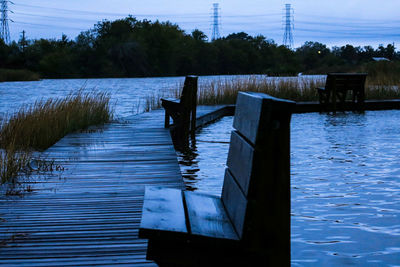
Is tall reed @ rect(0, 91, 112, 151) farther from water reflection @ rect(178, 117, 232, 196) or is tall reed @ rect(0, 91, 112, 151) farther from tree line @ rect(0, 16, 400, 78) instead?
tree line @ rect(0, 16, 400, 78)

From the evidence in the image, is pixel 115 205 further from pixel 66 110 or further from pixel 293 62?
pixel 293 62

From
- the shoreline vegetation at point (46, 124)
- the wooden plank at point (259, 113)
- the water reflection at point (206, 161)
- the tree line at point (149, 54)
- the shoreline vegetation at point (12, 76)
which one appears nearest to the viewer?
the wooden plank at point (259, 113)

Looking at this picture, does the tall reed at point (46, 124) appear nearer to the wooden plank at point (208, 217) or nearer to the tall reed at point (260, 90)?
the wooden plank at point (208, 217)

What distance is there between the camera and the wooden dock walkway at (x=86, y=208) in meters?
2.54

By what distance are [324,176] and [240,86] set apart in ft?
32.8

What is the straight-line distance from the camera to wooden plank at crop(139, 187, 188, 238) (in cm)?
191

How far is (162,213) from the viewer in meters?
2.17

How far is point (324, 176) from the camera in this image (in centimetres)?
581

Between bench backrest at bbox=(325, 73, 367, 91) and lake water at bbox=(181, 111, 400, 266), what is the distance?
9.97 feet

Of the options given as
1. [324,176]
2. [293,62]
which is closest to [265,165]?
[324,176]

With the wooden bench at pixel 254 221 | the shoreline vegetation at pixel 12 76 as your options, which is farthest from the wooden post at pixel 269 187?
the shoreline vegetation at pixel 12 76

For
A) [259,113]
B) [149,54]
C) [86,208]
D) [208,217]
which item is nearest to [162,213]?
[208,217]

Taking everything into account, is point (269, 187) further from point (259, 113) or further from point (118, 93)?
point (118, 93)

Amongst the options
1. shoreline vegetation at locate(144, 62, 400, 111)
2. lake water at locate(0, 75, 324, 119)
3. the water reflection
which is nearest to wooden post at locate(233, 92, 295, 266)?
the water reflection
